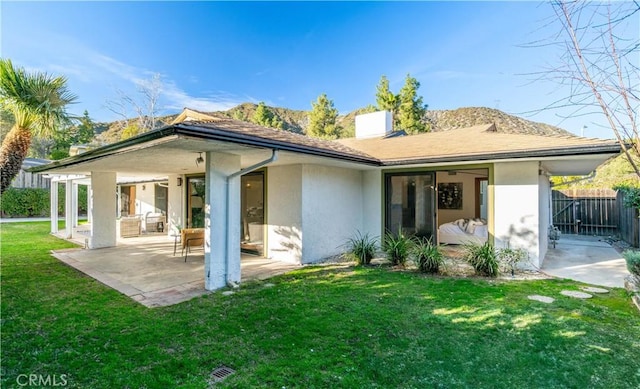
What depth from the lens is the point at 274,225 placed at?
10102 mm

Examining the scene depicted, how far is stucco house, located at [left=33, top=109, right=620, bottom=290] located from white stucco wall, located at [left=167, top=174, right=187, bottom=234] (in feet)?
1.98

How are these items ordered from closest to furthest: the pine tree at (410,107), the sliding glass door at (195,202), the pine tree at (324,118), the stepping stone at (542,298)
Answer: the stepping stone at (542,298)
the sliding glass door at (195,202)
the pine tree at (410,107)
the pine tree at (324,118)

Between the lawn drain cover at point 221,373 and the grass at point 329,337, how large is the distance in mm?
68

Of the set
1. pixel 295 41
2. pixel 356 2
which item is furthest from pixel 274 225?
pixel 295 41

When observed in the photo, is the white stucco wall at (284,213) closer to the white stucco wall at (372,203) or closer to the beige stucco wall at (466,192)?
the white stucco wall at (372,203)

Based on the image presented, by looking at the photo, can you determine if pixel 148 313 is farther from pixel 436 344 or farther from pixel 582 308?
pixel 582 308

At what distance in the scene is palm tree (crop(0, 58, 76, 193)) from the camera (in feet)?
25.7

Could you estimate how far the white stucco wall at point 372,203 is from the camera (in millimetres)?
11141

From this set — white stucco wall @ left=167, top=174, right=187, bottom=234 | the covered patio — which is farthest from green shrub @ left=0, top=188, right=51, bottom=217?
the covered patio

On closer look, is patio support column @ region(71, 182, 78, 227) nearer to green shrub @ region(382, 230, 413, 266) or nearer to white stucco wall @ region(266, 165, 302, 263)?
white stucco wall @ region(266, 165, 302, 263)

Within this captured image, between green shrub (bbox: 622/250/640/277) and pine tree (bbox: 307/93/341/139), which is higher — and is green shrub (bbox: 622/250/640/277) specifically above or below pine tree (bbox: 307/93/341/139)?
below

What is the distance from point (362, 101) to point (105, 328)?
33.7m

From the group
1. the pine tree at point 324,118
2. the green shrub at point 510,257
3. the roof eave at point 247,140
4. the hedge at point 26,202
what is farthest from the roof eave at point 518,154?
the pine tree at point 324,118

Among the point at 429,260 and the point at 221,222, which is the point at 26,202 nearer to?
the point at 221,222
